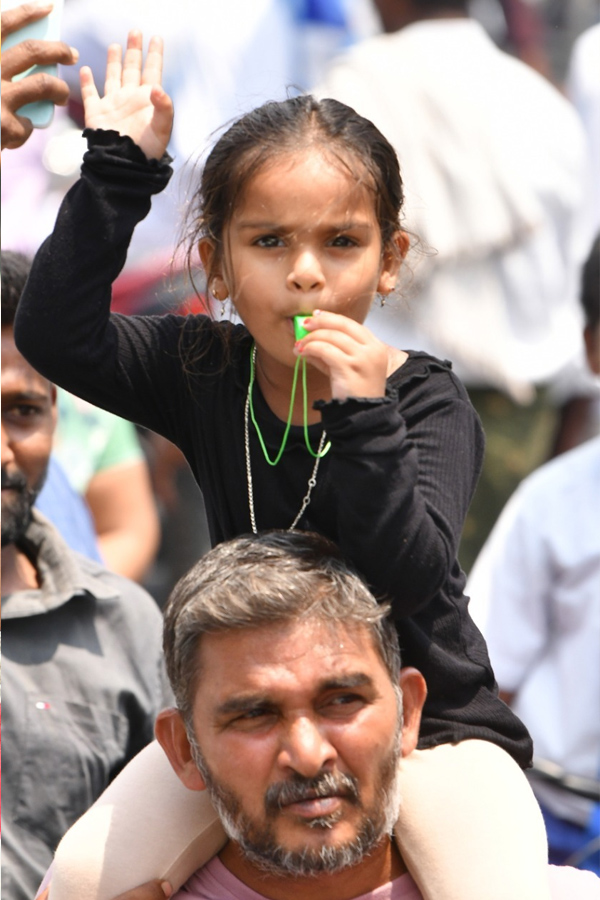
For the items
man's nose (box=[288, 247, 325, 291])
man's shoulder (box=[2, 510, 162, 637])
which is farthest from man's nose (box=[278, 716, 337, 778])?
man's shoulder (box=[2, 510, 162, 637])

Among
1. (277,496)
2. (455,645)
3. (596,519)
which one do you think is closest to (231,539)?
(277,496)

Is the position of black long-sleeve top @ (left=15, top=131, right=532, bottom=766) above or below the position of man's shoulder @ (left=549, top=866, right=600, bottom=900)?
above

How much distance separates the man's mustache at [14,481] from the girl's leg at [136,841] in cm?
89

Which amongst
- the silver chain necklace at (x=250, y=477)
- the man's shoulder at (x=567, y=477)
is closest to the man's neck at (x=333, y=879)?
the silver chain necklace at (x=250, y=477)

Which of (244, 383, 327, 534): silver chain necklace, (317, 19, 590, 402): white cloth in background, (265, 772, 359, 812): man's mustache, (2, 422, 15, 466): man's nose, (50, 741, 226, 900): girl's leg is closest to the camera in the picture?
(265, 772, 359, 812): man's mustache

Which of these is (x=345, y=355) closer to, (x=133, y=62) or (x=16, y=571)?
(x=133, y=62)

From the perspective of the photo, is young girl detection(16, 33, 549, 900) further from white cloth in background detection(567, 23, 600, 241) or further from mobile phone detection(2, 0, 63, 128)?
white cloth in background detection(567, 23, 600, 241)

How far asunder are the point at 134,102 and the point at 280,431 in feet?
1.80

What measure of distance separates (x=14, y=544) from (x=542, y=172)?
9.31ft

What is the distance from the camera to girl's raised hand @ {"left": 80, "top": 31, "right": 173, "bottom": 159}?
234 centimetres

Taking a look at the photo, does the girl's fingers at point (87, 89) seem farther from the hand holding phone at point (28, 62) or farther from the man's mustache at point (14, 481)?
the man's mustache at point (14, 481)

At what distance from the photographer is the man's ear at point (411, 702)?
240 centimetres

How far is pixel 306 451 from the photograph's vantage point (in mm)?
2391

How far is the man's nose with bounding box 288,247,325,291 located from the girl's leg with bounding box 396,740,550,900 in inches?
30.3
